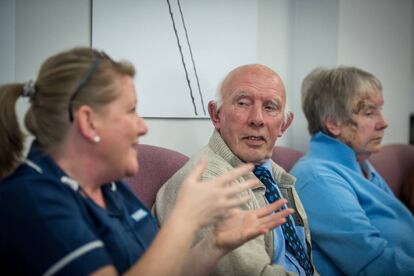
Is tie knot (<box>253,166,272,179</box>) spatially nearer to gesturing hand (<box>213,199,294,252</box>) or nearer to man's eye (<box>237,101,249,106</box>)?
man's eye (<box>237,101,249,106</box>)

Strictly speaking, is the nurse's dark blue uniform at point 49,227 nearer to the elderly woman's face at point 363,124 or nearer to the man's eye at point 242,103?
the man's eye at point 242,103

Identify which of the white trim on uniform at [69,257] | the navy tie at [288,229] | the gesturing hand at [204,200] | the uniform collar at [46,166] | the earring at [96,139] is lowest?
the navy tie at [288,229]

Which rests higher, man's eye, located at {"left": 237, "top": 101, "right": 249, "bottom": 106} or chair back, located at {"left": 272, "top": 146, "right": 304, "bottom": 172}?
man's eye, located at {"left": 237, "top": 101, "right": 249, "bottom": 106}

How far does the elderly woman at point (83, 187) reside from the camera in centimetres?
83

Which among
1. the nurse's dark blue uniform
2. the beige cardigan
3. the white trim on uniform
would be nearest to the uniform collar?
the nurse's dark blue uniform

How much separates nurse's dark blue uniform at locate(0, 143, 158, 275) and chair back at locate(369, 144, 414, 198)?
182cm

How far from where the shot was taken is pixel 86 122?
944mm

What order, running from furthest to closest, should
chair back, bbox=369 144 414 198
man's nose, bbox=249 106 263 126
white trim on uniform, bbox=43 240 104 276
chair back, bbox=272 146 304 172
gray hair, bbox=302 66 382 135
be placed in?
chair back, bbox=369 144 414 198, chair back, bbox=272 146 304 172, gray hair, bbox=302 66 382 135, man's nose, bbox=249 106 263 126, white trim on uniform, bbox=43 240 104 276

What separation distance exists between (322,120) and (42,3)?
1.27 m

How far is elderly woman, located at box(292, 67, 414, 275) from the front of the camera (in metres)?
1.64

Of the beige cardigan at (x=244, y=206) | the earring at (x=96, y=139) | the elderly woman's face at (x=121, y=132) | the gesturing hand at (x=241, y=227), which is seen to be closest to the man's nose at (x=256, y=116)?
the beige cardigan at (x=244, y=206)

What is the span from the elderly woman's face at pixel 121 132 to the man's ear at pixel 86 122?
2 cm

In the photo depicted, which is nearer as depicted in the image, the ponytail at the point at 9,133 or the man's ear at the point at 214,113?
the ponytail at the point at 9,133

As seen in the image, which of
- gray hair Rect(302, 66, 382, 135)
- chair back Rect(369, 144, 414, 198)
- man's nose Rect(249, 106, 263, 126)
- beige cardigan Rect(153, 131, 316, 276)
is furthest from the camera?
chair back Rect(369, 144, 414, 198)
